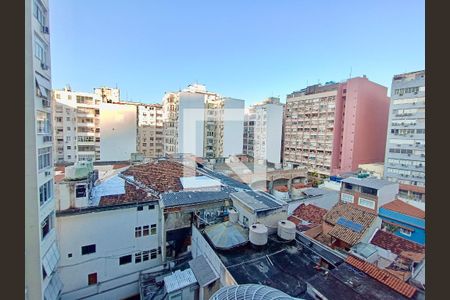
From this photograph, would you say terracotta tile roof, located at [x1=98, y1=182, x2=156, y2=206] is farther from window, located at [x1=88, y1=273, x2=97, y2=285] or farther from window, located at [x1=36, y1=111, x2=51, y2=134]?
window, located at [x1=36, y1=111, x2=51, y2=134]

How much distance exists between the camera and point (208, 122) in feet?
84.6

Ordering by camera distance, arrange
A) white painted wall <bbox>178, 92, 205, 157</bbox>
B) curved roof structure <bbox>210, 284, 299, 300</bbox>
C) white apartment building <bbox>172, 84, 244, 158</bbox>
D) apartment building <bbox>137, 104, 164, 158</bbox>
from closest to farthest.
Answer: curved roof structure <bbox>210, 284, 299, 300</bbox>, white painted wall <bbox>178, 92, 205, 157</bbox>, white apartment building <bbox>172, 84, 244, 158</bbox>, apartment building <bbox>137, 104, 164, 158</bbox>

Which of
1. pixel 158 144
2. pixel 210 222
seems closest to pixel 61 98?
pixel 158 144

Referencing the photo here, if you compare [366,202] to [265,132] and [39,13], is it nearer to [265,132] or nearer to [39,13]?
[39,13]

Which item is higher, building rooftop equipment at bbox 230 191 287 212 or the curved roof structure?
building rooftop equipment at bbox 230 191 287 212

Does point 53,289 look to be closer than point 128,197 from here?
Yes

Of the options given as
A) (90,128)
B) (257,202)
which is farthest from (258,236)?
(90,128)

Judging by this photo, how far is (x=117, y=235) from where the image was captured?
7594 millimetres

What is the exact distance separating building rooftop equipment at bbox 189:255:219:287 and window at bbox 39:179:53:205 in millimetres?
4473

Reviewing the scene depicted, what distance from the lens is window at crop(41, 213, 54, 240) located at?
497 centimetres

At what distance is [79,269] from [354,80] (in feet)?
89.0

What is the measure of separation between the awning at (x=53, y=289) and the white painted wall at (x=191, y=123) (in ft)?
54.9

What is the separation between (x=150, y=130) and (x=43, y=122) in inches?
999

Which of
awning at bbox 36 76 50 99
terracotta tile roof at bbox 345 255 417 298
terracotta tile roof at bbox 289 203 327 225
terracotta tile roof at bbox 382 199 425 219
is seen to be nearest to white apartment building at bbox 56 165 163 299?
awning at bbox 36 76 50 99
